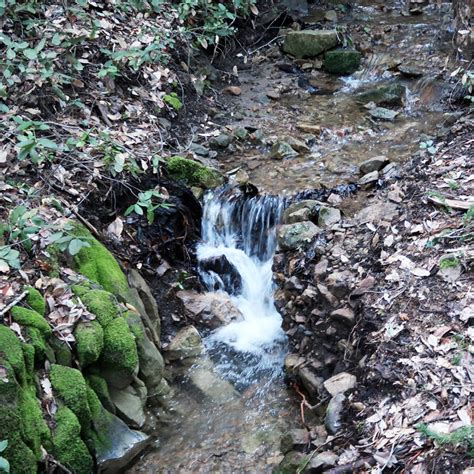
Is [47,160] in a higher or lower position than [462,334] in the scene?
higher

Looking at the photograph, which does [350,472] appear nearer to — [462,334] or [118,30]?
[462,334]

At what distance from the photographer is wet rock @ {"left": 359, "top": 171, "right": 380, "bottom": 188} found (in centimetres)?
632

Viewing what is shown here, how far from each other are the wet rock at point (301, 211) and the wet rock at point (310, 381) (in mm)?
1748

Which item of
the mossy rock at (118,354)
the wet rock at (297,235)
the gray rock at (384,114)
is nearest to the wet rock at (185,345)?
the mossy rock at (118,354)

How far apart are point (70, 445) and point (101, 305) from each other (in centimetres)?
105

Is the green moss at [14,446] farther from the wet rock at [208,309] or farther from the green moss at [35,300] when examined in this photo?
the wet rock at [208,309]

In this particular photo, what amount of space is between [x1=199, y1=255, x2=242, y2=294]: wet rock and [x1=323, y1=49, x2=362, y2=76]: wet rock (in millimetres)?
4861

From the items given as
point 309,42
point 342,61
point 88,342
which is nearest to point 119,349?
point 88,342

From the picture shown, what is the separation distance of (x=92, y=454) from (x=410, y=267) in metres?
2.63

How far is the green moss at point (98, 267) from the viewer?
454 centimetres

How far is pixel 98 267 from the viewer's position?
4637mm

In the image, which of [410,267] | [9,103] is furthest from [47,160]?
[410,267]

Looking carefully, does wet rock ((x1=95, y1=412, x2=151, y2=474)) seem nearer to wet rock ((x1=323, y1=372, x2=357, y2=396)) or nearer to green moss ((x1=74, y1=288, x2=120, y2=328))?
green moss ((x1=74, y1=288, x2=120, y2=328))

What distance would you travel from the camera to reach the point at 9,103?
5430 millimetres
